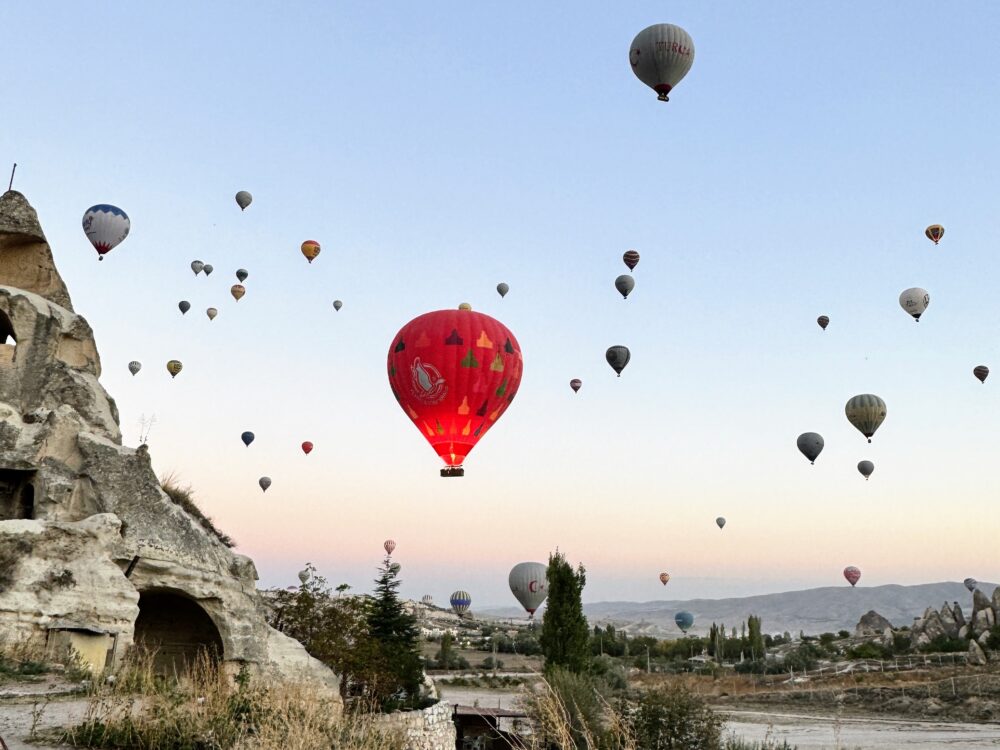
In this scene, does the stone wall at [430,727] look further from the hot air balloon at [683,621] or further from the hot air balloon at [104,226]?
the hot air balloon at [683,621]

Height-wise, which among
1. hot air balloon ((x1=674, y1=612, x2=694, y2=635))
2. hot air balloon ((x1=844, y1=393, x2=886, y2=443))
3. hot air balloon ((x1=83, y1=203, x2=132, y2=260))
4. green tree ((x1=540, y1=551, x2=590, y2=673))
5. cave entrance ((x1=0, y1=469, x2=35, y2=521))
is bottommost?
hot air balloon ((x1=674, y1=612, x2=694, y2=635))

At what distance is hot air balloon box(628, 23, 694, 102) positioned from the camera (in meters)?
24.8

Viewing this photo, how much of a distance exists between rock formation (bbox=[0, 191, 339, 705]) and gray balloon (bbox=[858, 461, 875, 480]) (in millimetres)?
37711

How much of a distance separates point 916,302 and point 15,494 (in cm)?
3606

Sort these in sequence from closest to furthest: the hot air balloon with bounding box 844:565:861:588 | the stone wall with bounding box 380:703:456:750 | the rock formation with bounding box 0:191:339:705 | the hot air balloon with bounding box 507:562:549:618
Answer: the rock formation with bounding box 0:191:339:705 < the stone wall with bounding box 380:703:456:750 < the hot air balloon with bounding box 507:562:549:618 < the hot air balloon with bounding box 844:565:861:588

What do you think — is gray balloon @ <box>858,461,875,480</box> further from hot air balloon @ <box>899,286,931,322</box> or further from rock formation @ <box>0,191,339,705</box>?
rock formation @ <box>0,191,339,705</box>

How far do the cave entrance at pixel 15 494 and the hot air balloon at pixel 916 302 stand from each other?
35.5 meters

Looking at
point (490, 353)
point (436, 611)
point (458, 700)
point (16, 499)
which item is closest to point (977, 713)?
point (458, 700)

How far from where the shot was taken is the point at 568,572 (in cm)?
2931

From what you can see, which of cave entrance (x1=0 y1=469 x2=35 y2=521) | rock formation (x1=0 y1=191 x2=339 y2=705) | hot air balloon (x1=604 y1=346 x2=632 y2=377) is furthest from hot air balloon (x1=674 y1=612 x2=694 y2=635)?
cave entrance (x1=0 y1=469 x2=35 y2=521)

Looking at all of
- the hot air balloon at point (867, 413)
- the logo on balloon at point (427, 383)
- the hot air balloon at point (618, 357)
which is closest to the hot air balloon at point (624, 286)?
the hot air balloon at point (618, 357)

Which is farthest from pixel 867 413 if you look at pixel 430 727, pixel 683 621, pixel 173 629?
pixel 683 621

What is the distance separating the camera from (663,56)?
2473 centimetres

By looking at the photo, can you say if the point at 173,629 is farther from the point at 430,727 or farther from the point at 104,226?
the point at 104,226
